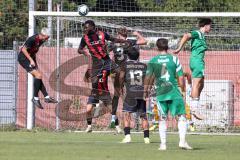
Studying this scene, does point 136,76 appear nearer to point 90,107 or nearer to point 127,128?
point 127,128

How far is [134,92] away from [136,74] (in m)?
0.53

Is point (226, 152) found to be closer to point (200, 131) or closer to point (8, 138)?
point (8, 138)

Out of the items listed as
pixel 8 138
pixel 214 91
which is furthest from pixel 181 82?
pixel 214 91

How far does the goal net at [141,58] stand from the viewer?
2330 centimetres

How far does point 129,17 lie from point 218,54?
3.21 meters

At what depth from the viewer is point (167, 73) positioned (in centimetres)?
1467

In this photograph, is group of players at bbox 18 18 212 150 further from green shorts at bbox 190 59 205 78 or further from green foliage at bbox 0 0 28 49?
green foliage at bbox 0 0 28 49

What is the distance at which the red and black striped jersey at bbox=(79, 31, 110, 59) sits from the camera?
2070cm

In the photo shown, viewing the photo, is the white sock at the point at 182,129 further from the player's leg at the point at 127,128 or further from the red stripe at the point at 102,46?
the red stripe at the point at 102,46

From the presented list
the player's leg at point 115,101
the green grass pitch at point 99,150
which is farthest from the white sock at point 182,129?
the player's leg at point 115,101

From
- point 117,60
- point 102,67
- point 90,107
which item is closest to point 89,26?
point 102,67

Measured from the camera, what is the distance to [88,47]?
2083 centimetres

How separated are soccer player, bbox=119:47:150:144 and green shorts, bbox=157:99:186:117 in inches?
80.6

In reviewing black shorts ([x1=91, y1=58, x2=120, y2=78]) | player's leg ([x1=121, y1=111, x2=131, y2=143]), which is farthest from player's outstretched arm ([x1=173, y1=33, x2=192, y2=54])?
black shorts ([x1=91, y1=58, x2=120, y2=78])
